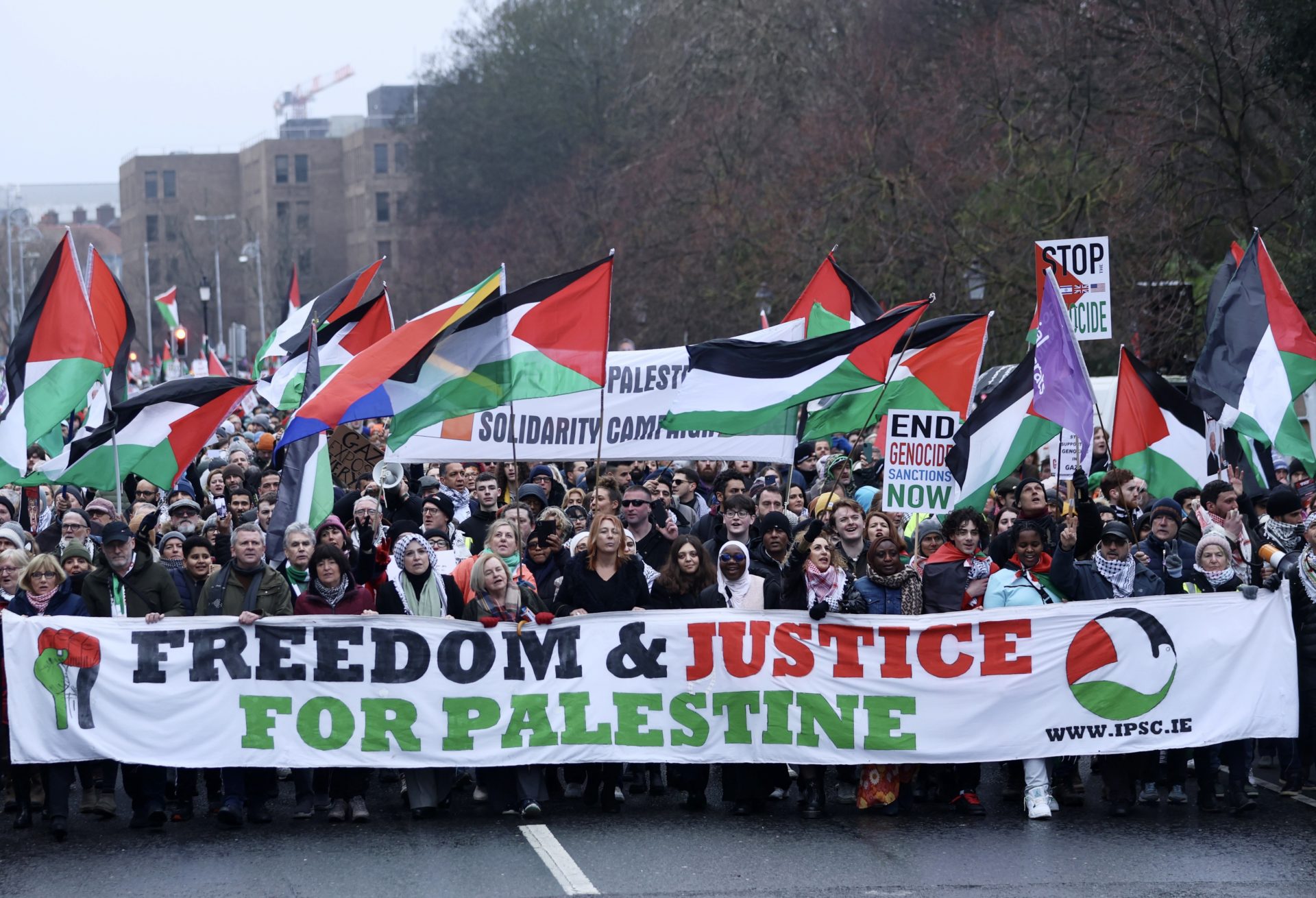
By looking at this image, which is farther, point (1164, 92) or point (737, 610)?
point (1164, 92)

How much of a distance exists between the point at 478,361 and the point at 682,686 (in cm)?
211

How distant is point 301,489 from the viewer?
34.4 feet

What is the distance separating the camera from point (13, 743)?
31.3ft

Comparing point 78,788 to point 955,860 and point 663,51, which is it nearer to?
point 955,860

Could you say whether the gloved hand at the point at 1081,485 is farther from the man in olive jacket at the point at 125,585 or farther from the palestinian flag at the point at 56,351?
the palestinian flag at the point at 56,351

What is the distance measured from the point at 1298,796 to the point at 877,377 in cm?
334

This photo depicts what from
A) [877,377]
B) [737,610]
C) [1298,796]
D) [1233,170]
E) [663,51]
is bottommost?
[1298,796]

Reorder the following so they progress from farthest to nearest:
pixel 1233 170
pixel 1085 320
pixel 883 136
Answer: pixel 883 136
pixel 1233 170
pixel 1085 320

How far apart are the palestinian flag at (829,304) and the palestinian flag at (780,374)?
311 cm

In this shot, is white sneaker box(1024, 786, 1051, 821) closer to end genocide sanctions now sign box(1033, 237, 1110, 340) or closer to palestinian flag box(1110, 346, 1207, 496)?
palestinian flag box(1110, 346, 1207, 496)

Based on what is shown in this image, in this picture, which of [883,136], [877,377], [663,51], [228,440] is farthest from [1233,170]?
[663,51]

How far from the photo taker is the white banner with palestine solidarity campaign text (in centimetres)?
971

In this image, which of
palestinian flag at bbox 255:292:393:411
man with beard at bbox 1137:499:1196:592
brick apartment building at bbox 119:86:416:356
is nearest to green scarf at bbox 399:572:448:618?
man with beard at bbox 1137:499:1196:592

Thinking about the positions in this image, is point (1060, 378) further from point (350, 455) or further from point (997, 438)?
point (350, 455)
